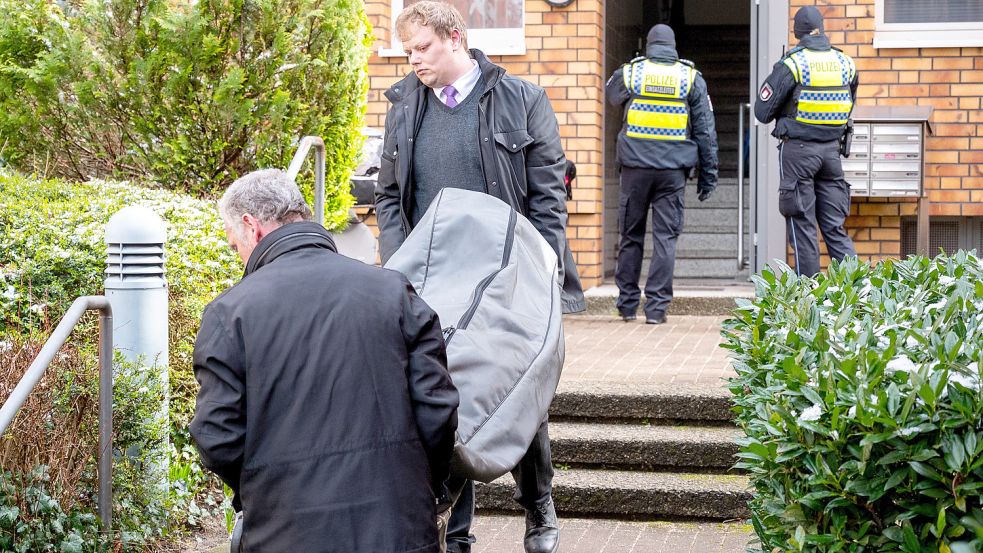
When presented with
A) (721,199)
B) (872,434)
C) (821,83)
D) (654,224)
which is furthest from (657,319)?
(872,434)

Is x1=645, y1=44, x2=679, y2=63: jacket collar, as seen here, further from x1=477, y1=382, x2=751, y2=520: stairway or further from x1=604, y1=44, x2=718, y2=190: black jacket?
x1=477, y1=382, x2=751, y2=520: stairway

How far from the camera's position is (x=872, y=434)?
2.45m

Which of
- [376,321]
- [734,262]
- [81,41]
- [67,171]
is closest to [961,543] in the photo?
[376,321]

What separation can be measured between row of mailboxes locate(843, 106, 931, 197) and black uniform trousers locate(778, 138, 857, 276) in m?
0.60

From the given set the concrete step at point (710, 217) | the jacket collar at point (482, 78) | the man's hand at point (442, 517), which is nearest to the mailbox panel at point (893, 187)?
the concrete step at point (710, 217)

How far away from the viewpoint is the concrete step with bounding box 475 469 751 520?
5.39m

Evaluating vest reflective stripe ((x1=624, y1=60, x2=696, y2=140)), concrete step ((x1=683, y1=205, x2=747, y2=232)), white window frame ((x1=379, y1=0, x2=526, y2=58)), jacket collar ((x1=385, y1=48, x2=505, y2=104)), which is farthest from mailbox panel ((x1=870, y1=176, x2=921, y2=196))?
jacket collar ((x1=385, y1=48, x2=505, y2=104))

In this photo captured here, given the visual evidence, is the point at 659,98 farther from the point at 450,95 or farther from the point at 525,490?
the point at 525,490

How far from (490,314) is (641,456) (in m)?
2.53

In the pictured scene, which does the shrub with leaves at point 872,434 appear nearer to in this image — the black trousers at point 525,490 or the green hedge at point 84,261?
the black trousers at point 525,490

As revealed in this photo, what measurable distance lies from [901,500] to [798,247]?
20.4ft

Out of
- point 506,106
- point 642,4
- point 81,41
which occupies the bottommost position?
point 506,106

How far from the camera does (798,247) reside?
28.1 ft

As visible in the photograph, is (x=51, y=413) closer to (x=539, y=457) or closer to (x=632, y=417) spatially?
(x=539, y=457)
